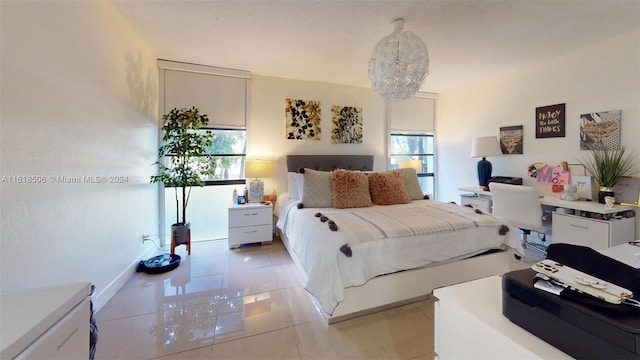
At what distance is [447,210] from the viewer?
8.08 feet

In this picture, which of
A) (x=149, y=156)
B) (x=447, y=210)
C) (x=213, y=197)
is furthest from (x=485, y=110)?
(x=149, y=156)

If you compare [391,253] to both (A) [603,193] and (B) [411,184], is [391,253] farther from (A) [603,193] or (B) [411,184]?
(A) [603,193]

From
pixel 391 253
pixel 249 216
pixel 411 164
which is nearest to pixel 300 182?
pixel 249 216

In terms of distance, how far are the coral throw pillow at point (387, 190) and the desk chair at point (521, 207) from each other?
110 centimetres

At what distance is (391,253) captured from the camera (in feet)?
6.03

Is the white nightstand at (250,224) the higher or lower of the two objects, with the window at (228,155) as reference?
lower

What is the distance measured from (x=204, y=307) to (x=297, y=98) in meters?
3.06

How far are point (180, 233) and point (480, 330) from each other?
3.12 m

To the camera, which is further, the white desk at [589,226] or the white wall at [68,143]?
the white desk at [589,226]

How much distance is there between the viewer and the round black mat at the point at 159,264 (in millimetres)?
2582

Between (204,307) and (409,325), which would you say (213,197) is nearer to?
(204,307)

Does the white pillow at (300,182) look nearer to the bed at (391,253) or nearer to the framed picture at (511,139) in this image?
the bed at (391,253)

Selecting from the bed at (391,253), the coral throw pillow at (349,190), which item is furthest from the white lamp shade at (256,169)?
the bed at (391,253)

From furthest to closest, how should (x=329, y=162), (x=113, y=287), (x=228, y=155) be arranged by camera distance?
(x=329, y=162) < (x=228, y=155) < (x=113, y=287)
